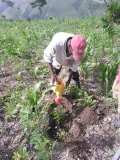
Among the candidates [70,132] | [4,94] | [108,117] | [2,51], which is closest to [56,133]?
[70,132]

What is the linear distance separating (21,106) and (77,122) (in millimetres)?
744

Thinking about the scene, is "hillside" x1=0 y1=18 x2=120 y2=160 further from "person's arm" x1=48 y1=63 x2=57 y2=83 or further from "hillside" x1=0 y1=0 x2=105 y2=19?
"hillside" x1=0 y1=0 x2=105 y2=19

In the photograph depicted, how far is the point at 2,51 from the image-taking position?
8.17m

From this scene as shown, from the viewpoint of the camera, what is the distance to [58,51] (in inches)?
208

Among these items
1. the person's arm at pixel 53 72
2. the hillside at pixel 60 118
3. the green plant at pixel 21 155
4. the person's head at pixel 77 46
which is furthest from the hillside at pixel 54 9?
the green plant at pixel 21 155

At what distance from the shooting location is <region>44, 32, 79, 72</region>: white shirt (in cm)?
517

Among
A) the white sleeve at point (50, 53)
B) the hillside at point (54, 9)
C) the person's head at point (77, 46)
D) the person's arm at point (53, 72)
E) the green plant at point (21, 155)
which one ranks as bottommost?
the hillside at point (54, 9)

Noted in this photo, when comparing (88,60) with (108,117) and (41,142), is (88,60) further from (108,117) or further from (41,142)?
(41,142)

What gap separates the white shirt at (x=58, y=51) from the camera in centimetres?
517

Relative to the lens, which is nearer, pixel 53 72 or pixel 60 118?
pixel 60 118

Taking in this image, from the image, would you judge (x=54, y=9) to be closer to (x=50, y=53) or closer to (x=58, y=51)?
(x=50, y=53)

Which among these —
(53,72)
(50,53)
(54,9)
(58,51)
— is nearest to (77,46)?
(58,51)

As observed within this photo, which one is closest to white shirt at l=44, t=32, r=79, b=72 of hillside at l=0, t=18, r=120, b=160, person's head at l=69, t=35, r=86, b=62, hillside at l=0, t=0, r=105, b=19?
person's head at l=69, t=35, r=86, b=62

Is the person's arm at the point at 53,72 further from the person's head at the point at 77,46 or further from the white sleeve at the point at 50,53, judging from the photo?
the person's head at the point at 77,46
